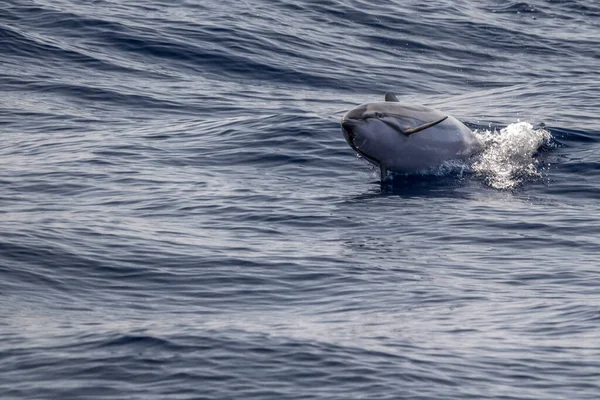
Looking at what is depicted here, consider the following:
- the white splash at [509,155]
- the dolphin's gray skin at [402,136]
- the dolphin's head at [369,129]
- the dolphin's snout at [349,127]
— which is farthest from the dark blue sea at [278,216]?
the dolphin's snout at [349,127]

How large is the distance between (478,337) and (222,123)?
12.2 meters

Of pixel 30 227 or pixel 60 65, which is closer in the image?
pixel 30 227

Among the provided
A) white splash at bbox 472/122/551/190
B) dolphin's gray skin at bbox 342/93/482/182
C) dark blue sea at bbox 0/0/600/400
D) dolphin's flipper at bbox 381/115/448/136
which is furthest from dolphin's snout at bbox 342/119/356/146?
white splash at bbox 472/122/551/190

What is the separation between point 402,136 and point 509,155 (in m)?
2.95

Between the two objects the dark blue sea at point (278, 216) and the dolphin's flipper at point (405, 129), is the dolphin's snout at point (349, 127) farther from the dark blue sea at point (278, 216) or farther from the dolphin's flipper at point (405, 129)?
the dark blue sea at point (278, 216)

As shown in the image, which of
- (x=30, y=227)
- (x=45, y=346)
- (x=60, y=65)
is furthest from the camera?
(x=60, y=65)

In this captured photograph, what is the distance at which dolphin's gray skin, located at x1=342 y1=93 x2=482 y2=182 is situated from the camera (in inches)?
766

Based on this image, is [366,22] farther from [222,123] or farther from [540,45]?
[222,123]

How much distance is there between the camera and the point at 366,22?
117 feet

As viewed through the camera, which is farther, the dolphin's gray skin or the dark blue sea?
the dolphin's gray skin

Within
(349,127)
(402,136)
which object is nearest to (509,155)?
(402,136)

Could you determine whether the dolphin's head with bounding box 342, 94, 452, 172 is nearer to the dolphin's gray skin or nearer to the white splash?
the dolphin's gray skin

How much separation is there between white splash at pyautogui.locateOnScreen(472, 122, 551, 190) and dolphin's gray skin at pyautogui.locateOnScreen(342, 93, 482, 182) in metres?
0.63

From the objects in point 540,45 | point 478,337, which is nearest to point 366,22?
point 540,45
